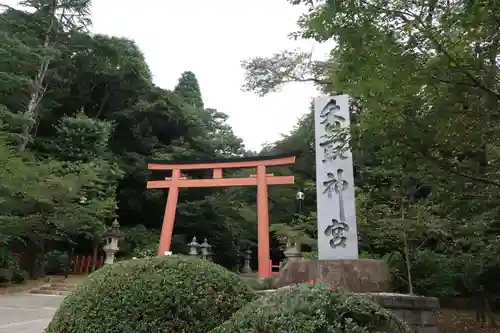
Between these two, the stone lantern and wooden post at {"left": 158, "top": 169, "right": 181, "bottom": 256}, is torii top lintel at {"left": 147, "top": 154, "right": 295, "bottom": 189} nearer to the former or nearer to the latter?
wooden post at {"left": 158, "top": 169, "right": 181, "bottom": 256}

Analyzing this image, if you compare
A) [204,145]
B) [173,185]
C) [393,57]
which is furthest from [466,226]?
[204,145]

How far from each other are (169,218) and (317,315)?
41.9 ft

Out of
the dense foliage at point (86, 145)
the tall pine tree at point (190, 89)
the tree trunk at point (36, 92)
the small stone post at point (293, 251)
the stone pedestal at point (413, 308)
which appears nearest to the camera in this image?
the stone pedestal at point (413, 308)

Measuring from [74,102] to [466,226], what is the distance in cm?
1904

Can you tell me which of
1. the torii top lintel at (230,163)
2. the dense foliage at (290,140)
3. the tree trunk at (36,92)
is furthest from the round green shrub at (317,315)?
the tree trunk at (36,92)

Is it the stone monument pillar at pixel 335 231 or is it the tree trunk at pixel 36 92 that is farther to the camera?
the tree trunk at pixel 36 92

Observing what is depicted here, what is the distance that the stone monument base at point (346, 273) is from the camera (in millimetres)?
6586

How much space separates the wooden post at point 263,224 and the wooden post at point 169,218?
312 cm

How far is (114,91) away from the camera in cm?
2122

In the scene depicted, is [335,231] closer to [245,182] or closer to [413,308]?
[413,308]

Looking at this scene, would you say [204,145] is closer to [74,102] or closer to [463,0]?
[74,102]

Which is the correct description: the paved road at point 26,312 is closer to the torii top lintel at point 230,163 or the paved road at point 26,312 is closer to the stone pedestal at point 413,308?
the stone pedestal at point 413,308

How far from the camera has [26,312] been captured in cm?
770

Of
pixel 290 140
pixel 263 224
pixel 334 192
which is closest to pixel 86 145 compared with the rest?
pixel 263 224
